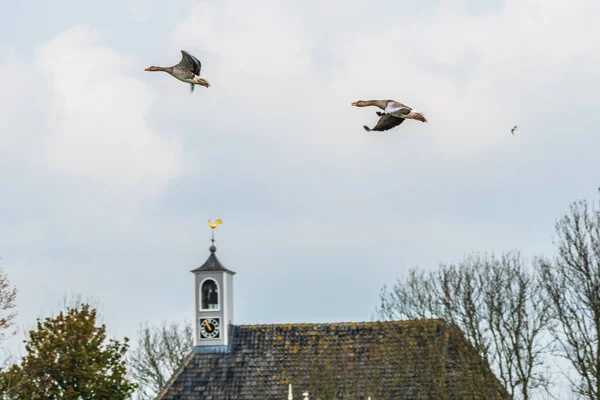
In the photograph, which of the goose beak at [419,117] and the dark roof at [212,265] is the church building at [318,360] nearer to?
the dark roof at [212,265]

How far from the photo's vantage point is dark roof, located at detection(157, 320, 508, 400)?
44.0 meters

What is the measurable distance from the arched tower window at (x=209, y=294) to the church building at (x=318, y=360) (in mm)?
42

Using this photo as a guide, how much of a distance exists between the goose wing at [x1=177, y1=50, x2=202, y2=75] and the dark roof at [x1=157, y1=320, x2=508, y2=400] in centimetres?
2260

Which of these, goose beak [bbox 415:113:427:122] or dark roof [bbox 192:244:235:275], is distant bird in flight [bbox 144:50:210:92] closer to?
goose beak [bbox 415:113:427:122]

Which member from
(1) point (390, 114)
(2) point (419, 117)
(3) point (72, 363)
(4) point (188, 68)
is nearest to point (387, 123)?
(1) point (390, 114)

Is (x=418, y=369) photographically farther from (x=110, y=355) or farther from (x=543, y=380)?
(x=110, y=355)

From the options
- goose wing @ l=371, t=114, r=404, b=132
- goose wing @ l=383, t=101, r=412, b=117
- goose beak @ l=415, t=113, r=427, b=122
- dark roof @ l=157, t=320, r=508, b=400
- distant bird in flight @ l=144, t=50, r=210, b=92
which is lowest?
goose beak @ l=415, t=113, r=427, b=122

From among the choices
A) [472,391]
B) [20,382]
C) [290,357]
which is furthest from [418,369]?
[20,382]

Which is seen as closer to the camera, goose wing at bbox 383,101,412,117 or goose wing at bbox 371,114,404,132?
goose wing at bbox 383,101,412,117

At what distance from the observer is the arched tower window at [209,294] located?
2152 inches

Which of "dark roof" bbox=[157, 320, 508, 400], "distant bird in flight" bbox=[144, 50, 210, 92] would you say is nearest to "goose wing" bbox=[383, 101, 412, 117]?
"distant bird in flight" bbox=[144, 50, 210, 92]

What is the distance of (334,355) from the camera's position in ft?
164

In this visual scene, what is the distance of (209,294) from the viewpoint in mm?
54781

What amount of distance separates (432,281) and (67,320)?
13451 mm
